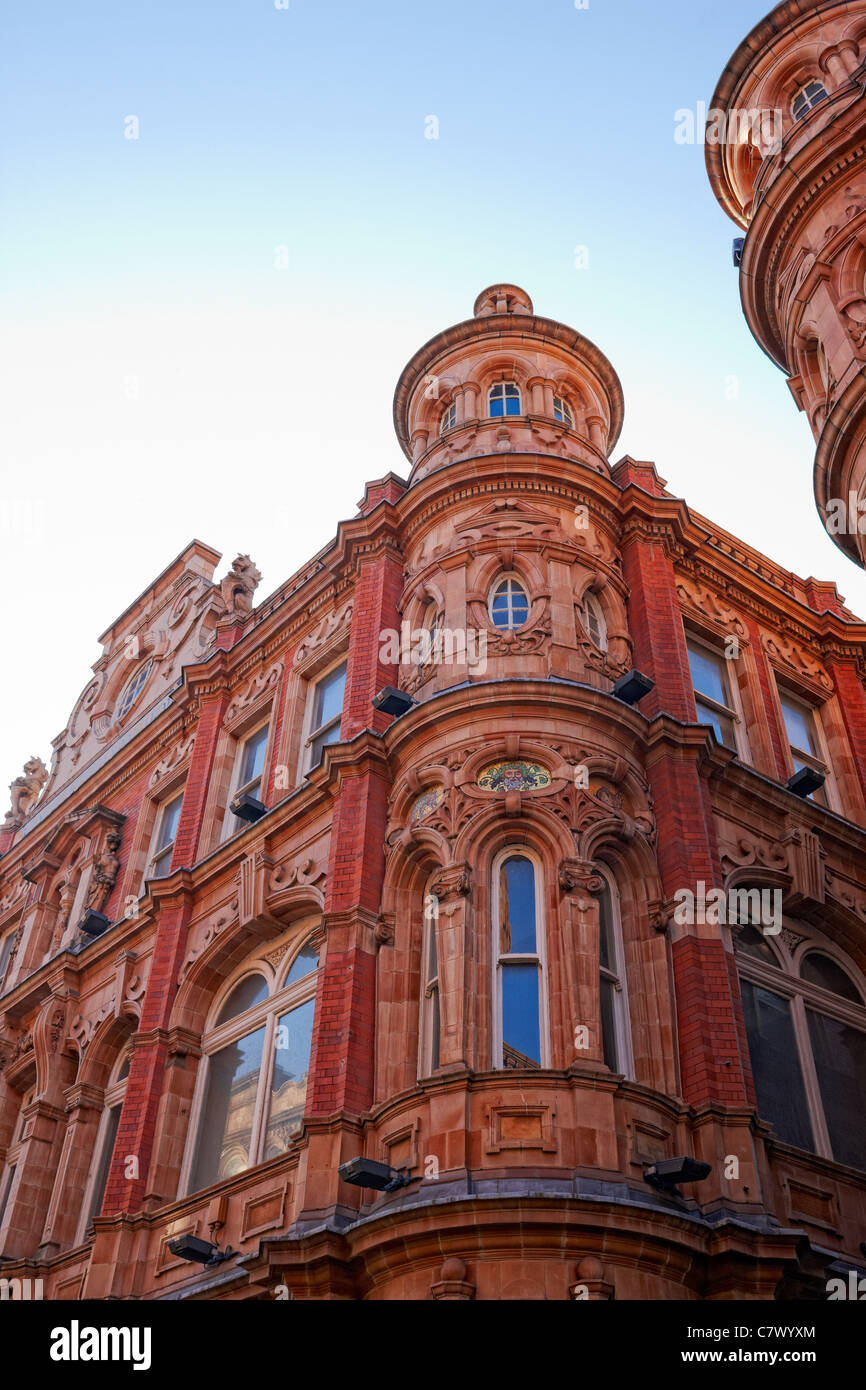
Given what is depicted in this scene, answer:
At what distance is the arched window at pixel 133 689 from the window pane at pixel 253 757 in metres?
7.47

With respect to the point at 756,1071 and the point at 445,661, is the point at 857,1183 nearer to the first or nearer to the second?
the point at 756,1071

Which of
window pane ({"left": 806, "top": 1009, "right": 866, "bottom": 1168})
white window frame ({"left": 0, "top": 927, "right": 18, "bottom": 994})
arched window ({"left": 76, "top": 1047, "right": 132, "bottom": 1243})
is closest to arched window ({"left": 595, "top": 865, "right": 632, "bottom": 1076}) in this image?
window pane ({"left": 806, "top": 1009, "right": 866, "bottom": 1168})

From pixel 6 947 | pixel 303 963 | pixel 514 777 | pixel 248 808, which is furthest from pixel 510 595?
pixel 6 947

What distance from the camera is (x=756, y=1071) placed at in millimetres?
15766

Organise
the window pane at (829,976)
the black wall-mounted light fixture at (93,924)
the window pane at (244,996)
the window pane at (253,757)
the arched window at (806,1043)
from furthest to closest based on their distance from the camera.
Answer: the black wall-mounted light fixture at (93,924)
the window pane at (253,757)
the window pane at (244,996)
the window pane at (829,976)
the arched window at (806,1043)

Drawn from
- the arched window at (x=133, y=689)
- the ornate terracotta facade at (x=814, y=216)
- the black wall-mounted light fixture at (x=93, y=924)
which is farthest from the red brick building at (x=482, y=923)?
the arched window at (x=133, y=689)

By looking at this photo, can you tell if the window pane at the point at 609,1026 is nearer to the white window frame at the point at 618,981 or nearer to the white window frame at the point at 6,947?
the white window frame at the point at 618,981

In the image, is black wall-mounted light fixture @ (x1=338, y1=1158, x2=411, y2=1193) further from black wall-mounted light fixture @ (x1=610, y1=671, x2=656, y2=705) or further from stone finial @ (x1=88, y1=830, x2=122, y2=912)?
stone finial @ (x1=88, y1=830, x2=122, y2=912)

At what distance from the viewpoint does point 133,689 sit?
30328 mm

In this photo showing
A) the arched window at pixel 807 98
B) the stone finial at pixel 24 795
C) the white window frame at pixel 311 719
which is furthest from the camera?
the stone finial at pixel 24 795

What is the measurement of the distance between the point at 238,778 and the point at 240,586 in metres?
6.03

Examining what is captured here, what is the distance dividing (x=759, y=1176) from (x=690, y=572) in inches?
420

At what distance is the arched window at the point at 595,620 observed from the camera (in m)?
18.3
